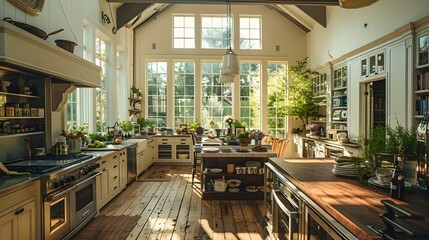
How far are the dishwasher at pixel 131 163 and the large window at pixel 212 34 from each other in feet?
14.3

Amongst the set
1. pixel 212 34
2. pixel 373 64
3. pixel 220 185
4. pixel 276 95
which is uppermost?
pixel 212 34

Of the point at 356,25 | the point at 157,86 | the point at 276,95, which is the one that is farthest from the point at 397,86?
the point at 157,86

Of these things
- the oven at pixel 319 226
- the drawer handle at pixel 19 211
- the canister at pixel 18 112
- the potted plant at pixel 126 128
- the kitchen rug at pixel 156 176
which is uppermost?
the canister at pixel 18 112

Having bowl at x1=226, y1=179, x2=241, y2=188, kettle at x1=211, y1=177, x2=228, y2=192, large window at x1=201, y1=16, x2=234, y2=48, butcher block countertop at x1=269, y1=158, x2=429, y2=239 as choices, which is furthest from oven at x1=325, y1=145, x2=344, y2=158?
large window at x1=201, y1=16, x2=234, y2=48

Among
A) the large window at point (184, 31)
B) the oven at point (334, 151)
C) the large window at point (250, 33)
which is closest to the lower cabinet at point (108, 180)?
the oven at point (334, 151)

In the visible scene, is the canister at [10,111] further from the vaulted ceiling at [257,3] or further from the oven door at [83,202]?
the vaulted ceiling at [257,3]

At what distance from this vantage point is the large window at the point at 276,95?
28.1ft

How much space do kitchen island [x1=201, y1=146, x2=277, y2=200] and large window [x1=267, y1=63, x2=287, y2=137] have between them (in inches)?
162

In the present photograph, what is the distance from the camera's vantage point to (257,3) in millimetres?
6238

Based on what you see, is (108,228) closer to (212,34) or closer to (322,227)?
A: (322,227)

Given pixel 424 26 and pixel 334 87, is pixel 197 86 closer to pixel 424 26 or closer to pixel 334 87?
pixel 334 87

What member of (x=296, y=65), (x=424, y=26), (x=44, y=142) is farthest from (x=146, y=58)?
(x=424, y=26)

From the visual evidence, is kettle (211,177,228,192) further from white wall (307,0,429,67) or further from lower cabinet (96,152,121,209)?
white wall (307,0,429,67)

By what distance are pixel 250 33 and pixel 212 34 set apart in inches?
46.9
